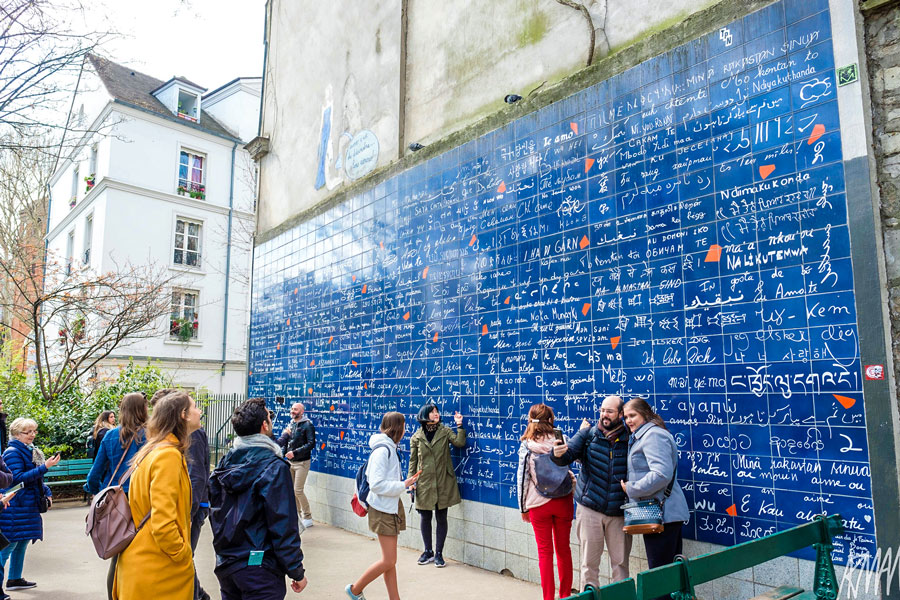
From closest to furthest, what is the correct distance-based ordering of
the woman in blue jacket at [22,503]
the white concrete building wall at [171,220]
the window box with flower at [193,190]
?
the woman in blue jacket at [22,503] → the white concrete building wall at [171,220] → the window box with flower at [193,190]

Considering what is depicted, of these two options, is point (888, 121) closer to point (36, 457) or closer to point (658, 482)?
point (658, 482)

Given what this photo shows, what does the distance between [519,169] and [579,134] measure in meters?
0.85

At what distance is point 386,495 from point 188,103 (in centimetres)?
2404

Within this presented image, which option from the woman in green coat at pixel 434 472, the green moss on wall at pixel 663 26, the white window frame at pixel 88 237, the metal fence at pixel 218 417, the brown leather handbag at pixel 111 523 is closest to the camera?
the brown leather handbag at pixel 111 523

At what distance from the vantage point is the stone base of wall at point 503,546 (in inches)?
182

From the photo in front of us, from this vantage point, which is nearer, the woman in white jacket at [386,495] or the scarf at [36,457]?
the woman in white jacket at [386,495]

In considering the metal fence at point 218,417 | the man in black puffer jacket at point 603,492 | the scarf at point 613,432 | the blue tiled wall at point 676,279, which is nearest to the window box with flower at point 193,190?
the metal fence at point 218,417

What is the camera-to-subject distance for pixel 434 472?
23.9ft

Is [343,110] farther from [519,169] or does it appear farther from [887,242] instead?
[887,242]

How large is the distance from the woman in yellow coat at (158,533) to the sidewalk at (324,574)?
295cm

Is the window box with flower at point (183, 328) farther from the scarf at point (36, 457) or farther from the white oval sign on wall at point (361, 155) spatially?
the scarf at point (36, 457)

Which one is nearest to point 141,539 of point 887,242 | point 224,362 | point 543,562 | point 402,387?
point 543,562

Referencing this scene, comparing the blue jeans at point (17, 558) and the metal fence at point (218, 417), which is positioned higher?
the metal fence at point (218, 417)

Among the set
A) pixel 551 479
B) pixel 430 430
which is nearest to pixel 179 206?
pixel 430 430
